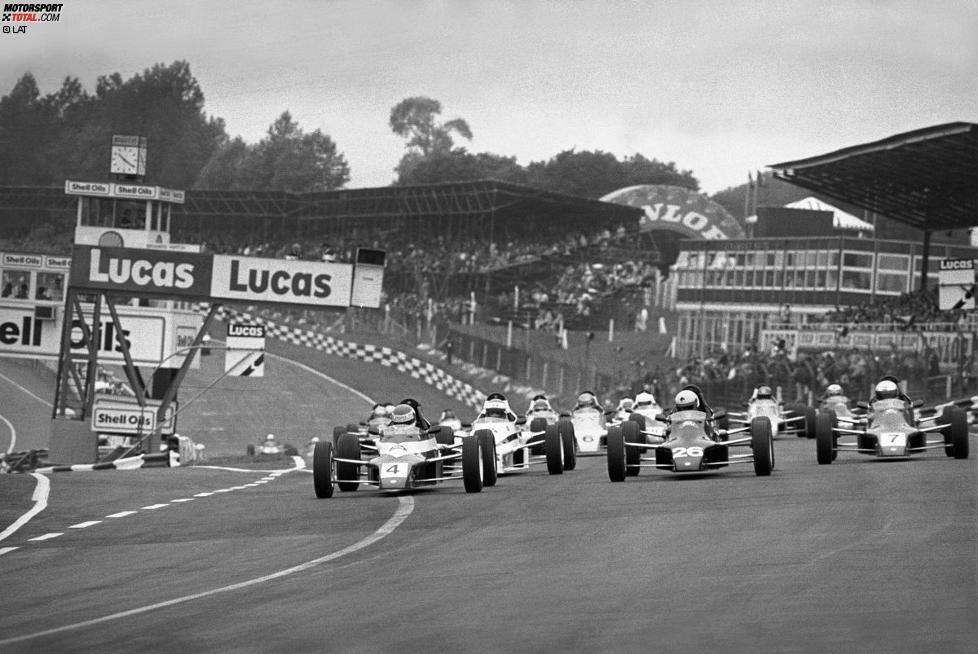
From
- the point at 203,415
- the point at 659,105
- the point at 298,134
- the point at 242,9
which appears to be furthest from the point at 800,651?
the point at 298,134

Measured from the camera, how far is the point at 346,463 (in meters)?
18.7

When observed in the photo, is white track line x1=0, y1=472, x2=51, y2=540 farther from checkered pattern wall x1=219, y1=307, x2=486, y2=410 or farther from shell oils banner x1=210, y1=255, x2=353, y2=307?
checkered pattern wall x1=219, y1=307, x2=486, y2=410

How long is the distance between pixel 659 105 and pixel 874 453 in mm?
19069

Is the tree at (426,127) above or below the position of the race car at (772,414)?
above

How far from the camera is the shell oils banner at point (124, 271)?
120 ft

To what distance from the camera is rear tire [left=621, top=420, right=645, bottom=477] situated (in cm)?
1916

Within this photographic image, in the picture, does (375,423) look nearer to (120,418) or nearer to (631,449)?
(631,449)

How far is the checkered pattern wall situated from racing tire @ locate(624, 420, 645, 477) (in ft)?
95.4

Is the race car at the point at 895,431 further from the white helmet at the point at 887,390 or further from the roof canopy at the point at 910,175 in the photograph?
the roof canopy at the point at 910,175

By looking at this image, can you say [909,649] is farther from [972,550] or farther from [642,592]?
[972,550]

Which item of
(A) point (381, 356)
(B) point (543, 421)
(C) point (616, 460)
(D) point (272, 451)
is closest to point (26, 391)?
(A) point (381, 356)

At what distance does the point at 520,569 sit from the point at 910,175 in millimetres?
38649

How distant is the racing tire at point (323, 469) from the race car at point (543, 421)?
4335 mm

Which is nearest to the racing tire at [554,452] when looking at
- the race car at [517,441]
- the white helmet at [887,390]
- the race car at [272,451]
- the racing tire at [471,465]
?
the race car at [517,441]
